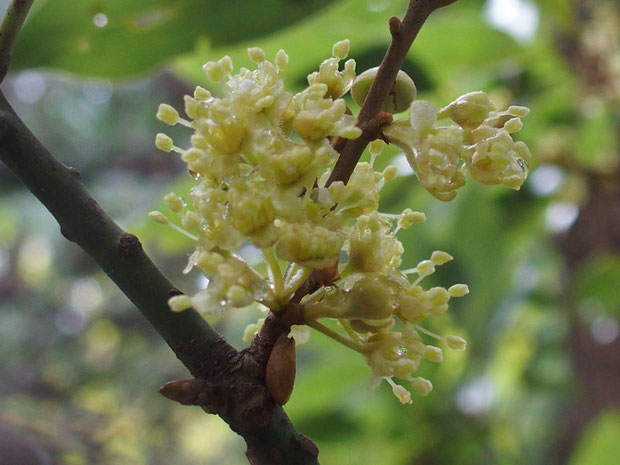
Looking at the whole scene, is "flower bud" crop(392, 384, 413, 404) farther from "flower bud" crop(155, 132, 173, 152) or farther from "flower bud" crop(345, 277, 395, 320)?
"flower bud" crop(155, 132, 173, 152)

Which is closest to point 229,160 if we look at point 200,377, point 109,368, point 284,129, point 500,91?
point 284,129

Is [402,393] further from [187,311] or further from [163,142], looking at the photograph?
[163,142]

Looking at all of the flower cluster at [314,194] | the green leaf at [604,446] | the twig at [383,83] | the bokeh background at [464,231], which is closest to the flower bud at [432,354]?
the flower cluster at [314,194]

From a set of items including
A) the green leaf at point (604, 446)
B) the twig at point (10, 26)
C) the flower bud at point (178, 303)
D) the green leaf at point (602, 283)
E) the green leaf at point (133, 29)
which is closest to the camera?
the flower bud at point (178, 303)

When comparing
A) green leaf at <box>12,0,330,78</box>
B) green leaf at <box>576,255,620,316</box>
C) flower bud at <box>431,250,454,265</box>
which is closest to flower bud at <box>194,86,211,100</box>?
flower bud at <box>431,250,454,265</box>

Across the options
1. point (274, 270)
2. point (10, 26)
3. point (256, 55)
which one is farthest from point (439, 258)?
point (10, 26)

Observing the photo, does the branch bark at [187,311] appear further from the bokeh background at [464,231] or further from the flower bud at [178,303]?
the bokeh background at [464,231]

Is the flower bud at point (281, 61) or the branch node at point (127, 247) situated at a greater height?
the flower bud at point (281, 61)
